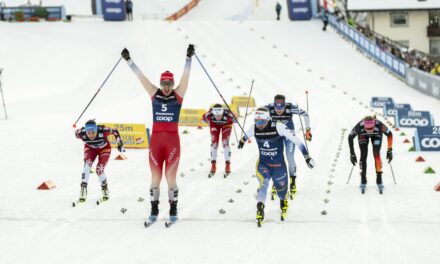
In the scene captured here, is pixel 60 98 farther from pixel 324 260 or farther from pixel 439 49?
pixel 439 49

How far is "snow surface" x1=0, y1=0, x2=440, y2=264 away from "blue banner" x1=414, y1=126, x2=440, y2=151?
58 centimetres

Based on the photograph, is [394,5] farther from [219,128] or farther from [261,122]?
[261,122]

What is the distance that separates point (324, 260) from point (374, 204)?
351cm

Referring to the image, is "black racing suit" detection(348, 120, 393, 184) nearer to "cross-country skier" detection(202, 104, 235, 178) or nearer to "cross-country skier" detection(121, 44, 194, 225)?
"cross-country skier" detection(202, 104, 235, 178)

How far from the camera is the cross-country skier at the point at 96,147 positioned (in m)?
11.8

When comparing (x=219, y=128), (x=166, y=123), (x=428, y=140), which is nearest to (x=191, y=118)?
(x=219, y=128)

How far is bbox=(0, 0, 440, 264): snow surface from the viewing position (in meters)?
8.73

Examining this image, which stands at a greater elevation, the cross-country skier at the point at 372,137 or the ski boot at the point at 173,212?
the cross-country skier at the point at 372,137

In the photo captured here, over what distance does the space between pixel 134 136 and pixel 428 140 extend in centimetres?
915

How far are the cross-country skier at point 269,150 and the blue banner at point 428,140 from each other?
8.97 meters

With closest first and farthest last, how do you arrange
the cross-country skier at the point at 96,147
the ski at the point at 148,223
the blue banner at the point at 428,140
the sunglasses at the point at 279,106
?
the ski at the point at 148,223
the cross-country skier at the point at 96,147
the sunglasses at the point at 279,106
the blue banner at the point at 428,140

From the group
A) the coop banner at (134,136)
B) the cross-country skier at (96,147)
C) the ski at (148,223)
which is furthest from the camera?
the coop banner at (134,136)

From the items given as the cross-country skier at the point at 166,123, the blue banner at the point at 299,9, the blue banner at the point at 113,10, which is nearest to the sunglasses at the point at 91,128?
→ the cross-country skier at the point at 166,123

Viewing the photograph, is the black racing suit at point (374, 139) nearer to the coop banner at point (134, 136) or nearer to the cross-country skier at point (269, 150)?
the cross-country skier at point (269, 150)
